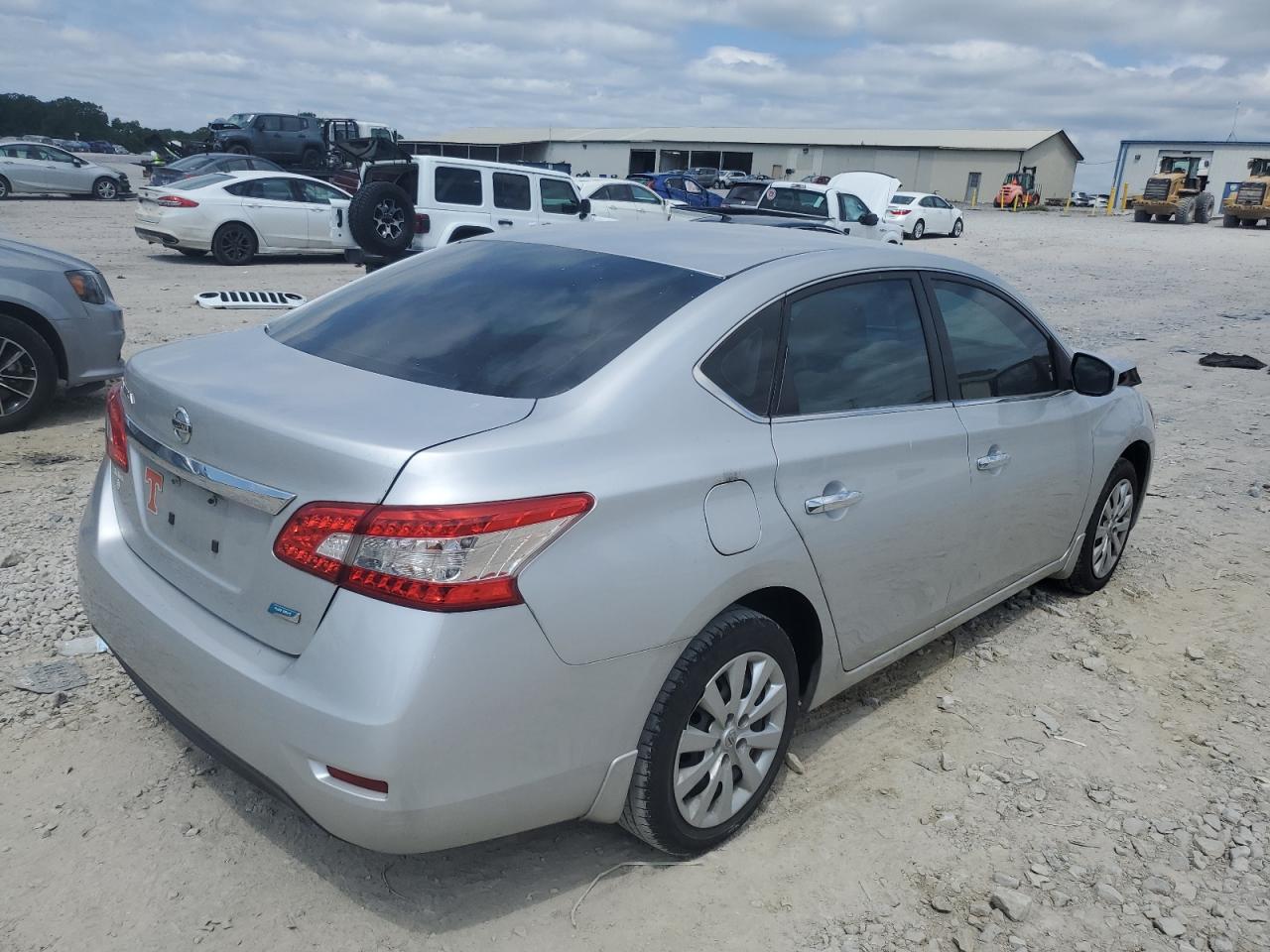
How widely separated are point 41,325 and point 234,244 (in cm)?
1059

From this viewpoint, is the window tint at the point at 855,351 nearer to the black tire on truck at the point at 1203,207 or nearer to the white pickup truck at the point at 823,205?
the white pickup truck at the point at 823,205

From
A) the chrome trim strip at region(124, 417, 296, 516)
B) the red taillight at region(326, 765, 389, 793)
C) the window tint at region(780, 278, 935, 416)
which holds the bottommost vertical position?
the red taillight at region(326, 765, 389, 793)

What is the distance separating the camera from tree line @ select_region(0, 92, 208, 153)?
8094 cm

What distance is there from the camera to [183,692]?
252cm

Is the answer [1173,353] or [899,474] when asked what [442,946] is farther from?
[1173,353]

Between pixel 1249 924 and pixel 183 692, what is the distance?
2.86m

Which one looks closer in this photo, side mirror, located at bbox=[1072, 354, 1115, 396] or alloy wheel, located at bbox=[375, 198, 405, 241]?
side mirror, located at bbox=[1072, 354, 1115, 396]

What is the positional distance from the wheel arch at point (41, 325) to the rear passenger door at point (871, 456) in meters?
5.26

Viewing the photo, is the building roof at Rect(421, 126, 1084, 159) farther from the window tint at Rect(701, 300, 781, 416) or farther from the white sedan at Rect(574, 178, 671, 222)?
the window tint at Rect(701, 300, 781, 416)

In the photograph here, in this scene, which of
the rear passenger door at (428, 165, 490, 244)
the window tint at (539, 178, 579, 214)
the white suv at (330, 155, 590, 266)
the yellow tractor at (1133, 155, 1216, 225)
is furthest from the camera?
the yellow tractor at (1133, 155, 1216, 225)

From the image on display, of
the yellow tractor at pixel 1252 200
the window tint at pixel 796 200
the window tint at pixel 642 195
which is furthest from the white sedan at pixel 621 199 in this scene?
the yellow tractor at pixel 1252 200

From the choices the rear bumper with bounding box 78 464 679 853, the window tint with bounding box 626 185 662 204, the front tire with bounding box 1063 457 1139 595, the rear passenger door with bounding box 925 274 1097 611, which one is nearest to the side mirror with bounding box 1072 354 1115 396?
the rear passenger door with bounding box 925 274 1097 611

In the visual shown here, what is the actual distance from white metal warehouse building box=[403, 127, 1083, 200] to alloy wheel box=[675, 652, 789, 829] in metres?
62.0

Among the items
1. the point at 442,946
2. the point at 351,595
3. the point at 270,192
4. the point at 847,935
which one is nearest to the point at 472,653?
the point at 351,595
